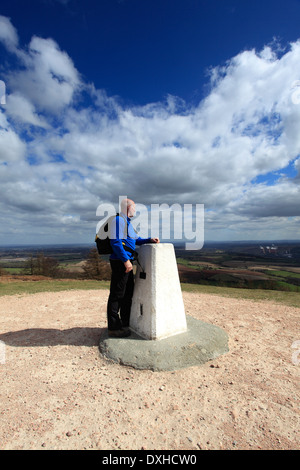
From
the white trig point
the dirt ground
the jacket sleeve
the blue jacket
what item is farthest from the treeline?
the jacket sleeve

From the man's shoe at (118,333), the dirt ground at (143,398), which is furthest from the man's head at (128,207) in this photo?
the dirt ground at (143,398)

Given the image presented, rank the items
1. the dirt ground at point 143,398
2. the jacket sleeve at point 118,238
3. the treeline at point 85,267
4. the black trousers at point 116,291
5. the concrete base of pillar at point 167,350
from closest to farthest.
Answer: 1. the dirt ground at point 143,398
2. the concrete base of pillar at point 167,350
3. the jacket sleeve at point 118,238
4. the black trousers at point 116,291
5. the treeline at point 85,267

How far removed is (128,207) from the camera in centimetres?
446

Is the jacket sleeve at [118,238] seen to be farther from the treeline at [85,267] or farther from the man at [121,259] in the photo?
the treeline at [85,267]

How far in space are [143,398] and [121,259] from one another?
2.20 metres

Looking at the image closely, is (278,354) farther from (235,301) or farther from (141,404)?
(235,301)

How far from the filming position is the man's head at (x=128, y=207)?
445cm

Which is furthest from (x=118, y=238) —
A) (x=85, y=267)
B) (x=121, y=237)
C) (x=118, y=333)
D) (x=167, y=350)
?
(x=85, y=267)

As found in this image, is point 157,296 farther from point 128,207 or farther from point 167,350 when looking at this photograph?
point 128,207

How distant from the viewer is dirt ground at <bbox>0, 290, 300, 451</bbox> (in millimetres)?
2377

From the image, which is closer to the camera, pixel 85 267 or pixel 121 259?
pixel 121 259

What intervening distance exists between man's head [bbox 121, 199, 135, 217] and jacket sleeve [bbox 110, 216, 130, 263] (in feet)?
1.10

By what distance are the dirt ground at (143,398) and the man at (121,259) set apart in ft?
2.25

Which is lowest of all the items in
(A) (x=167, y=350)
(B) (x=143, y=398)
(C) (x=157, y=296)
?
(B) (x=143, y=398)
